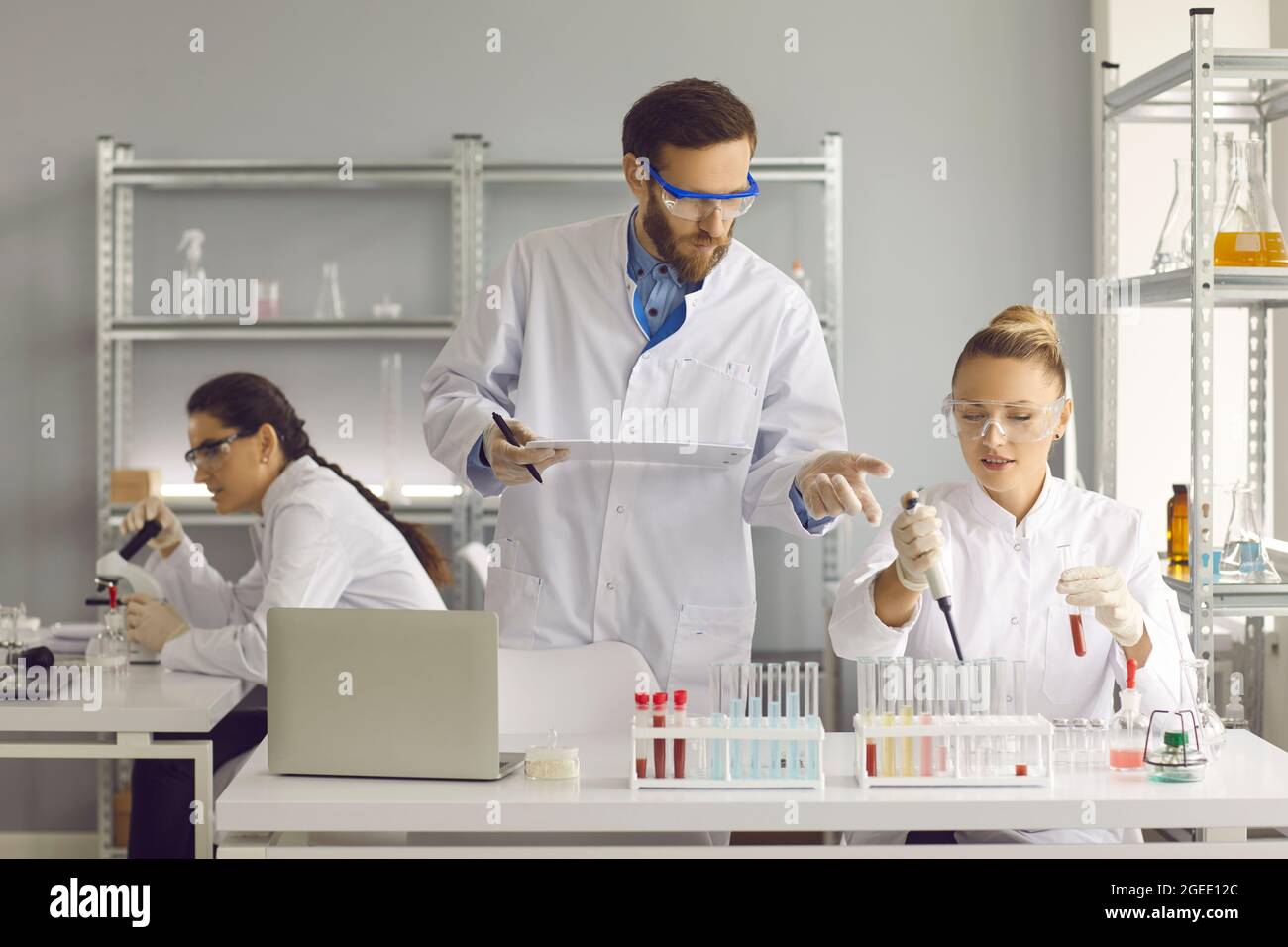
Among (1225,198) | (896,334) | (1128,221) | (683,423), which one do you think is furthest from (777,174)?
(683,423)

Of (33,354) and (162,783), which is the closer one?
(162,783)

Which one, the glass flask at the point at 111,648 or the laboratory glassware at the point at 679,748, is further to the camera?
the glass flask at the point at 111,648

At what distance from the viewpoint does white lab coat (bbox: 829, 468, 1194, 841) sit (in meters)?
2.00

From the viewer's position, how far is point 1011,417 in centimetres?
202

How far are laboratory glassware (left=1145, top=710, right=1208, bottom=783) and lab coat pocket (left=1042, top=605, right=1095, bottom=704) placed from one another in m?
0.32

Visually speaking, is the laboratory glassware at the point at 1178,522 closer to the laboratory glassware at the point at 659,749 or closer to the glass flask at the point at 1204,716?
the glass flask at the point at 1204,716

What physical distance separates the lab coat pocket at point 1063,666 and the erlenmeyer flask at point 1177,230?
1.01 meters

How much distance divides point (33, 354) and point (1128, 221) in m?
3.07

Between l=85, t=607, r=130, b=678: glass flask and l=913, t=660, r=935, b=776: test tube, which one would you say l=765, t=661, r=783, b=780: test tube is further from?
l=85, t=607, r=130, b=678: glass flask

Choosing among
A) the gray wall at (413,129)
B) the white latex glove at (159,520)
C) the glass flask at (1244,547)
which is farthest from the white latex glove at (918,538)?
the gray wall at (413,129)

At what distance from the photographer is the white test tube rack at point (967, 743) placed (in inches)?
63.2

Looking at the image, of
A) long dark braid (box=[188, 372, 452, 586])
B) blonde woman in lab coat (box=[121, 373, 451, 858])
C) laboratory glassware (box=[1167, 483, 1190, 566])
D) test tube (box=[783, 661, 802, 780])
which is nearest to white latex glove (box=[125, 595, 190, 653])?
blonde woman in lab coat (box=[121, 373, 451, 858])

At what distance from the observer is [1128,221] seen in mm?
3637
